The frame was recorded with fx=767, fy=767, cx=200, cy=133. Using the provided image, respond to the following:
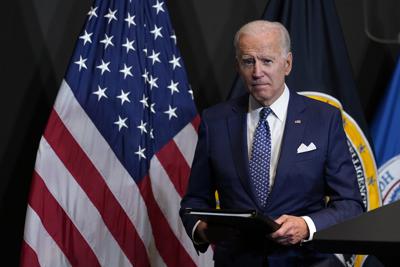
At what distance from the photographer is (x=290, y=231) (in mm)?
2135

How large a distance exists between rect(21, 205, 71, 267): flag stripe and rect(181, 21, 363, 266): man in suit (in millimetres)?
906

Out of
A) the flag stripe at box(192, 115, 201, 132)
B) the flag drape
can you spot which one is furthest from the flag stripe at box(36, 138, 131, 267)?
the flag drape

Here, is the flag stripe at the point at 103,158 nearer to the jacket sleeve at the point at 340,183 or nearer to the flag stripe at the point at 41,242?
the flag stripe at the point at 41,242

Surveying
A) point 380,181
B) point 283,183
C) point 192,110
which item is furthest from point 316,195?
point 380,181

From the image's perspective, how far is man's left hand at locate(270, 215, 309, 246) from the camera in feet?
6.95

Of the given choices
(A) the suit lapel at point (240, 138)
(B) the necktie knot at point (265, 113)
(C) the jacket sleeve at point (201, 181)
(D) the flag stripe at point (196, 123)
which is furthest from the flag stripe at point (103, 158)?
(B) the necktie knot at point (265, 113)

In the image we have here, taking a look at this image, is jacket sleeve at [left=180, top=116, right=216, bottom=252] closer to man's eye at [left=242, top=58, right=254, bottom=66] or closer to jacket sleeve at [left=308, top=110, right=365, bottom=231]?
man's eye at [left=242, top=58, right=254, bottom=66]

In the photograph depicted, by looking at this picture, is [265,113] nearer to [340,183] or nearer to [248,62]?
[248,62]

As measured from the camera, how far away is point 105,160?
10.6 feet

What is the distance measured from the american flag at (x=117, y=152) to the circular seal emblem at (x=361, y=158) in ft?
2.17

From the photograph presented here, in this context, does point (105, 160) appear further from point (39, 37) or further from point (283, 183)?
point (283, 183)

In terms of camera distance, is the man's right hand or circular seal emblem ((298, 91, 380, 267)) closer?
the man's right hand

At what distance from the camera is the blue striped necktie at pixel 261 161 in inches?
91.6

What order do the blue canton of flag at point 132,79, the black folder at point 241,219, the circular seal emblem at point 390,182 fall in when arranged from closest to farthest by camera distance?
the black folder at point 241,219 → the blue canton of flag at point 132,79 → the circular seal emblem at point 390,182
